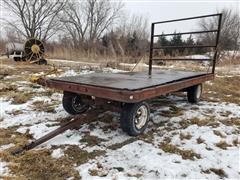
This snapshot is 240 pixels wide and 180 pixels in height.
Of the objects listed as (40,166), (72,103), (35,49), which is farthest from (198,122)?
(35,49)

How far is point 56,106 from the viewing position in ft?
14.4

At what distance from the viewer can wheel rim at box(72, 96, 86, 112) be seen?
12.6ft

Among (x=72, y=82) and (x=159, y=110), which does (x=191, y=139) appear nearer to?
(x=159, y=110)

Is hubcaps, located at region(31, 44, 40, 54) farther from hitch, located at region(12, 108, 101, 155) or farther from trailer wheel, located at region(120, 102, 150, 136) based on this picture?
trailer wheel, located at region(120, 102, 150, 136)

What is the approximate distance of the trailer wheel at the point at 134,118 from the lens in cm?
284

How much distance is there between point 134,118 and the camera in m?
2.89

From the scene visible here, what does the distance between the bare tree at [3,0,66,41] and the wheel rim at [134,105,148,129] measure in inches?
859

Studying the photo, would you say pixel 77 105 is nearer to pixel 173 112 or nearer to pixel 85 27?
pixel 173 112

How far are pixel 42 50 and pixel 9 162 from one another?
10.6 m

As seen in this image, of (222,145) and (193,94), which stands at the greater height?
(193,94)

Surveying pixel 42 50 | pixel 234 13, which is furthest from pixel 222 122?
pixel 234 13

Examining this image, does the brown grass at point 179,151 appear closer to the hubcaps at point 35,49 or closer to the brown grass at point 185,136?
the brown grass at point 185,136

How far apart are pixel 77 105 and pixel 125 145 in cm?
147

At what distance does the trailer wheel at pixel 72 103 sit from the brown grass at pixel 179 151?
1.68 meters
